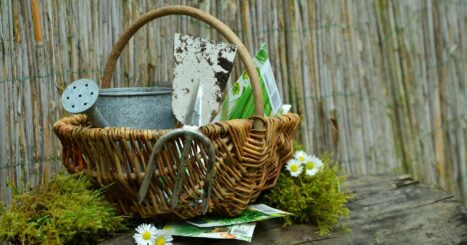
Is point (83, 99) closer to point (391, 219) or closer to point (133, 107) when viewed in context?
point (133, 107)

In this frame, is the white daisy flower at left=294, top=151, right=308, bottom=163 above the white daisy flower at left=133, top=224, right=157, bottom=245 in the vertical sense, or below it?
above

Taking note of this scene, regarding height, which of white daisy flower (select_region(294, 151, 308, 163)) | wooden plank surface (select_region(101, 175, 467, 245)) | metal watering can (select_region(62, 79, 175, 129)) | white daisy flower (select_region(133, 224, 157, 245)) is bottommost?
wooden plank surface (select_region(101, 175, 467, 245))

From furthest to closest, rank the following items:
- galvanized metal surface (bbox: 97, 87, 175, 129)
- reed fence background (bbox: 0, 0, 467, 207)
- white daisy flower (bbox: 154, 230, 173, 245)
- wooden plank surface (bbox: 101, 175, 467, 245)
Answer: reed fence background (bbox: 0, 0, 467, 207) < wooden plank surface (bbox: 101, 175, 467, 245) < galvanized metal surface (bbox: 97, 87, 175, 129) < white daisy flower (bbox: 154, 230, 173, 245)

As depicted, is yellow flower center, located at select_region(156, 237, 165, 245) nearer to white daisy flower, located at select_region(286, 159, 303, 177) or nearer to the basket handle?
the basket handle

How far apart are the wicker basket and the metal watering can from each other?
0.31 feet

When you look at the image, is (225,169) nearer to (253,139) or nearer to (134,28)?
(253,139)

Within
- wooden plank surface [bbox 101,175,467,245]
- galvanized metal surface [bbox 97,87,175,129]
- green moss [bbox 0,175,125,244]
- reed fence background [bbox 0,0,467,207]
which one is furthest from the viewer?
reed fence background [bbox 0,0,467,207]

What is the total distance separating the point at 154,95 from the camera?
181cm

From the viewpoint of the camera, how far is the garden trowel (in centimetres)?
180

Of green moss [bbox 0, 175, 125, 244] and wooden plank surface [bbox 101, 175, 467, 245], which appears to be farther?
wooden plank surface [bbox 101, 175, 467, 245]

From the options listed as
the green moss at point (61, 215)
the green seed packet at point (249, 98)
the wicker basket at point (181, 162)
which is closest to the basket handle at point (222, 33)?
the wicker basket at point (181, 162)

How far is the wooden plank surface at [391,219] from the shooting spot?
1.91m

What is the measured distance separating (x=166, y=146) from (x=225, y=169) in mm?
175

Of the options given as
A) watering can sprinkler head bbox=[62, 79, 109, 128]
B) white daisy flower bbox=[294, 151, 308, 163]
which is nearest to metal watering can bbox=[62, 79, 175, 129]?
watering can sprinkler head bbox=[62, 79, 109, 128]
